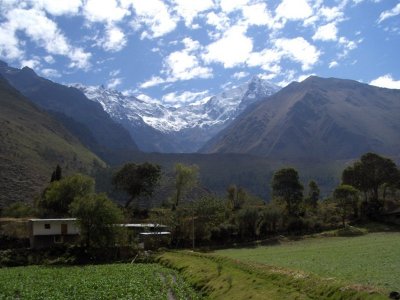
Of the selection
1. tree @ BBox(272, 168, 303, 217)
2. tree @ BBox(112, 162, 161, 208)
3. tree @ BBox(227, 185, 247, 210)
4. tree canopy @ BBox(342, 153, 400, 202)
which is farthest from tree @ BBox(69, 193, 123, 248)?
tree canopy @ BBox(342, 153, 400, 202)

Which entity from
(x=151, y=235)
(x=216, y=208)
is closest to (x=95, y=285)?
(x=151, y=235)

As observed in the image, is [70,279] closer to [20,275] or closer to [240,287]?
[20,275]

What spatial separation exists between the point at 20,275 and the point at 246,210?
70.4 m

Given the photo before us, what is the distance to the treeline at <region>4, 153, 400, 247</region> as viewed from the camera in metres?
100

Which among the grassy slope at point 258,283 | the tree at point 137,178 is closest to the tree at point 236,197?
the tree at point 137,178

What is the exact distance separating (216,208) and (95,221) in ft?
141

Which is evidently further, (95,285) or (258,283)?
(95,285)

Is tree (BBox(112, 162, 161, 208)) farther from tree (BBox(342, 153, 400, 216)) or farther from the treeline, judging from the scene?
tree (BBox(342, 153, 400, 216))

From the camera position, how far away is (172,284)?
59594 millimetres

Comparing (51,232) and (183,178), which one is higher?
(183,178)

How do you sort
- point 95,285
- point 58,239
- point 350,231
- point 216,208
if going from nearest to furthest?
point 95,285 → point 58,239 → point 350,231 → point 216,208

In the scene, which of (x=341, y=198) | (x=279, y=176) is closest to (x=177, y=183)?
Result: (x=279, y=176)

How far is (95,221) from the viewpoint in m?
97.5

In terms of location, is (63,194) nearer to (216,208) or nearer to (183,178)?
(216,208)
